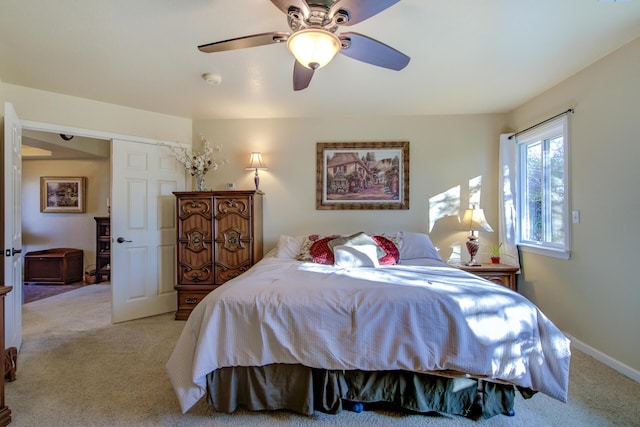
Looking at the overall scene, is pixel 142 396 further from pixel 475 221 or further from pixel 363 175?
pixel 475 221

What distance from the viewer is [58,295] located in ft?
15.2

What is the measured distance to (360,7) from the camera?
1.42m

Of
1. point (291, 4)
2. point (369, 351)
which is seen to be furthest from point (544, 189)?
point (291, 4)

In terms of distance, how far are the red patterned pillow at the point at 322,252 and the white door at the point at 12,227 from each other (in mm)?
2463

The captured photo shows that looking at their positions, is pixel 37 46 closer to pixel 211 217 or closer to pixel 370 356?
pixel 211 217

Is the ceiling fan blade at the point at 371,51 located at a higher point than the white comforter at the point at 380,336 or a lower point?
higher

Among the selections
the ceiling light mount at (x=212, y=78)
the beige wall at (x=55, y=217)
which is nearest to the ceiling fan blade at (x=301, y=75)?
the ceiling light mount at (x=212, y=78)

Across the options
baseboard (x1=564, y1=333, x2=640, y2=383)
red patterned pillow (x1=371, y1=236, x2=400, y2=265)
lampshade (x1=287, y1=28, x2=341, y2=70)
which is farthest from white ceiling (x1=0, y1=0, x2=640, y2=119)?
baseboard (x1=564, y1=333, x2=640, y2=383)

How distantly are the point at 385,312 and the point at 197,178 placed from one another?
2870 mm

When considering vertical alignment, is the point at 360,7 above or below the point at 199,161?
above

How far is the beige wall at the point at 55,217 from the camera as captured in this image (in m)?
5.80

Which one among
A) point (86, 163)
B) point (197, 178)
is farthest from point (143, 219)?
point (86, 163)

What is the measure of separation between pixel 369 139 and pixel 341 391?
2926mm

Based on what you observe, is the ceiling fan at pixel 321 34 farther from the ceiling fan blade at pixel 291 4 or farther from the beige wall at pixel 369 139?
Answer: the beige wall at pixel 369 139
